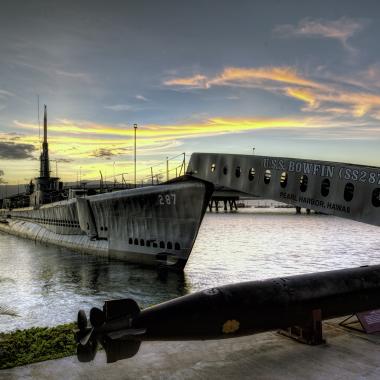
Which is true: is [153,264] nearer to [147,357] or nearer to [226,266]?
[226,266]

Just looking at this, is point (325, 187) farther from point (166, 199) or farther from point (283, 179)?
point (166, 199)

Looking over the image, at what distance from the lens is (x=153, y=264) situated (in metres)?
37.6

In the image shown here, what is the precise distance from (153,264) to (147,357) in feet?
87.6

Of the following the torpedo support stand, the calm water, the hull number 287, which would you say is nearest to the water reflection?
the calm water

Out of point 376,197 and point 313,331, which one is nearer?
point 313,331

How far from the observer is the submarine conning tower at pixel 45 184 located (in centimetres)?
7919

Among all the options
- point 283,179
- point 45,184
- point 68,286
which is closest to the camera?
point 283,179

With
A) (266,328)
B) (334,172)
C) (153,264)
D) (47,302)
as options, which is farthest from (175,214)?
(266,328)

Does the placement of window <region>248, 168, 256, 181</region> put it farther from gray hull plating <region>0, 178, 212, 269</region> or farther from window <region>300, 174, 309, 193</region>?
gray hull plating <region>0, 178, 212, 269</region>

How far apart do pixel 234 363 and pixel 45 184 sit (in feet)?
259

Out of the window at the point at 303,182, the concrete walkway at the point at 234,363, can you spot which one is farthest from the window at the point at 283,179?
the concrete walkway at the point at 234,363

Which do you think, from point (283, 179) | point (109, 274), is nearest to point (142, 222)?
point (109, 274)

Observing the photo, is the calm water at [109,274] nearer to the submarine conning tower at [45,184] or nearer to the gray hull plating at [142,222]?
the gray hull plating at [142,222]

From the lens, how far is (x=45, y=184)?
3292 inches
